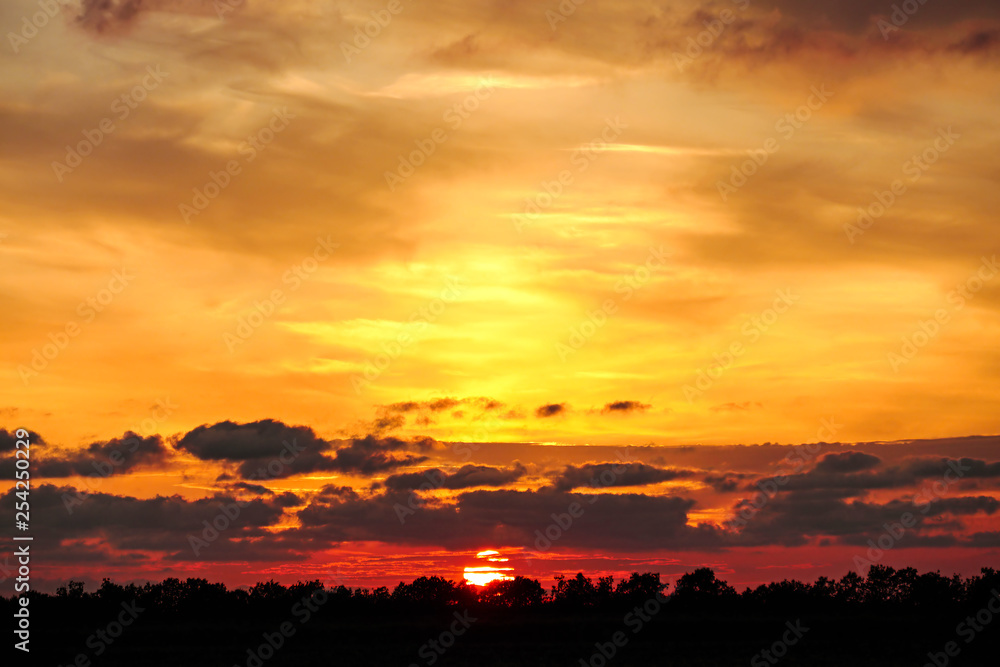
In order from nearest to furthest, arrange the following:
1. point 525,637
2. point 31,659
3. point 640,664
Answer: point 640,664 → point 31,659 → point 525,637

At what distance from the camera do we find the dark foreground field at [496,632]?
221ft

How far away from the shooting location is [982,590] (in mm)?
124688

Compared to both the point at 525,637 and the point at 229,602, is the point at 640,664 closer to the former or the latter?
the point at 525,637

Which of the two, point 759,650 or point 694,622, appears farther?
point 694,622

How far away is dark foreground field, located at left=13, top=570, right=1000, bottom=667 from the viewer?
221ft

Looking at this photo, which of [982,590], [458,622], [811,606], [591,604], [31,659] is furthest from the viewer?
[982,590]

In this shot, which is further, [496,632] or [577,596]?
[577,596]

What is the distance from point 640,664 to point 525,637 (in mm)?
17263

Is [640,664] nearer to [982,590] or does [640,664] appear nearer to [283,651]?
[283,651]

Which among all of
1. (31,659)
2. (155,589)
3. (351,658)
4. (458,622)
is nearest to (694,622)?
(458,622)

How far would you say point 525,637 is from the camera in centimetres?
7881

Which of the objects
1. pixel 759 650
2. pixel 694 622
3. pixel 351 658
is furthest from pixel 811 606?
pixel 351 658

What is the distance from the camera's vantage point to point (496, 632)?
80688 millimetres

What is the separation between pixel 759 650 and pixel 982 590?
69.9 m
